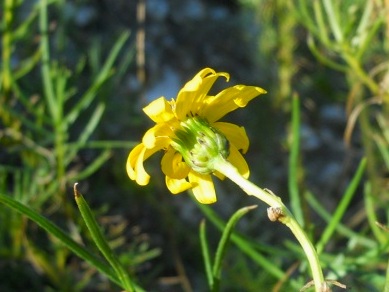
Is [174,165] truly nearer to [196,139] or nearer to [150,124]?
[196,139]

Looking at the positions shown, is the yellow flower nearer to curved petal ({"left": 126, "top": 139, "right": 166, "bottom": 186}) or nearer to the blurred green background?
curved petal ({"left": 126, "top": 139, "right": 166, "bottom": 186})

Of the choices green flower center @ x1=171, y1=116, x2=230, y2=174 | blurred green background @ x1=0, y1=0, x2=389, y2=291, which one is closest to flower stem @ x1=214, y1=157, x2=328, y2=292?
green flower center @ x1=171, y1=116, x2=230, y2=174

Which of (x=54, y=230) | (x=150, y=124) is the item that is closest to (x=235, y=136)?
(x=54, y=230)

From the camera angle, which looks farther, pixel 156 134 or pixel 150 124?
pixel 150 124

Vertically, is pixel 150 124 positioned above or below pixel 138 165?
above

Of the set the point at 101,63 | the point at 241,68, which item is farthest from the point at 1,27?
the point at 241,68

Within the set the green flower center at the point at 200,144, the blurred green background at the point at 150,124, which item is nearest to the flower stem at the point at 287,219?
the green flower center at the point at 200,144

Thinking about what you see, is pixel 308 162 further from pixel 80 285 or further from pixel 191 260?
pixel 80 285

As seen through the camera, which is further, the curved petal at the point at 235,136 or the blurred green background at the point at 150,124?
the blurred green background at the point at 150,124

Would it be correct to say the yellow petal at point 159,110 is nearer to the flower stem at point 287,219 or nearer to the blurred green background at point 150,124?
the flower stem at point 287,219
